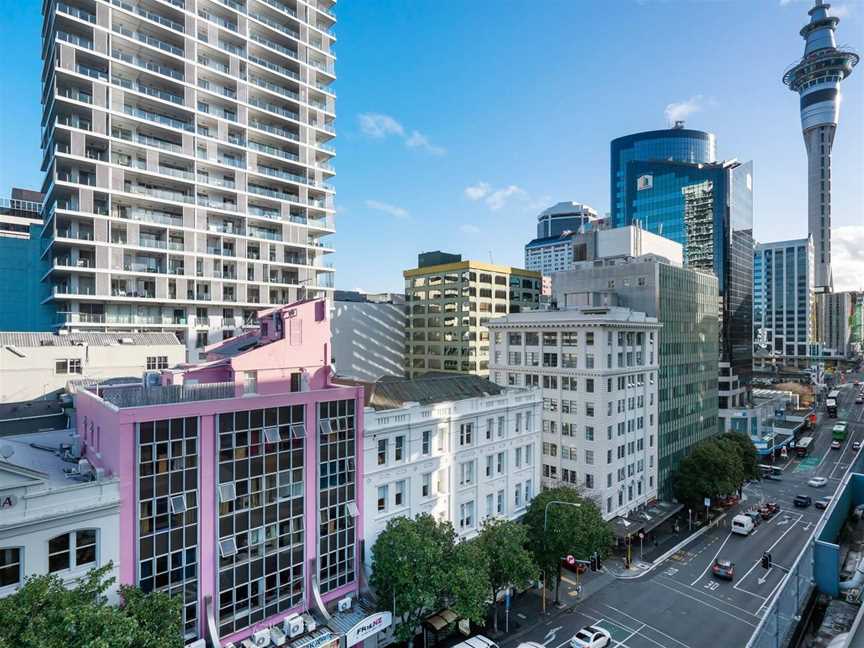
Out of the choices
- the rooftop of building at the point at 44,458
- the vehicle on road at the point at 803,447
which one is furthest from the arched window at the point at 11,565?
the vehicle on road at the point at 803,447

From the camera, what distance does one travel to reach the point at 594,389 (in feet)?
184

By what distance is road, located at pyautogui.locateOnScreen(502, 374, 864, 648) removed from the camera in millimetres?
37438

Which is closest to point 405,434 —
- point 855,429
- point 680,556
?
point 680,556

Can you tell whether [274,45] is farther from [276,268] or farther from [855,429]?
[855,429]

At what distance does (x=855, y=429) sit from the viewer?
111 meters

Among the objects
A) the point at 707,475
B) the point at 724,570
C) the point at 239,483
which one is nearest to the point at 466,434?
the point at 239,483

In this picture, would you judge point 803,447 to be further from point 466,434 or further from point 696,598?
point 466,434

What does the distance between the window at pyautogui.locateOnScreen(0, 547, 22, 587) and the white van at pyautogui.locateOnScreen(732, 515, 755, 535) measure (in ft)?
223

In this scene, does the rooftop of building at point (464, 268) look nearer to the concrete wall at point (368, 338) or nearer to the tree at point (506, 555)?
the concrete wall at point (368, 338)

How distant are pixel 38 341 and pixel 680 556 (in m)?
71.6

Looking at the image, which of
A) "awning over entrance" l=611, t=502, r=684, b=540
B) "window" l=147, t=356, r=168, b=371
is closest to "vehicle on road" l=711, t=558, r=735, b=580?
"awning over entrance" l=611, t=502, r=684, b=540

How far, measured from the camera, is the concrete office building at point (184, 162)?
59281mm

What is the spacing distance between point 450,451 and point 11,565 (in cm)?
2736

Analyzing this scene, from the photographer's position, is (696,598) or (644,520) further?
(644,520)
